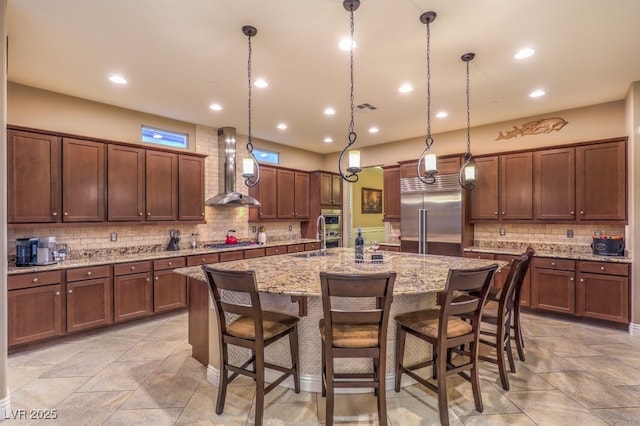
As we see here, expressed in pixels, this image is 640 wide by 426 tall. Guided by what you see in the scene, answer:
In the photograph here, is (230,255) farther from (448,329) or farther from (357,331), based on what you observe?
(448,329)

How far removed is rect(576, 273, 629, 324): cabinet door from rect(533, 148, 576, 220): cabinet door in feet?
3.04

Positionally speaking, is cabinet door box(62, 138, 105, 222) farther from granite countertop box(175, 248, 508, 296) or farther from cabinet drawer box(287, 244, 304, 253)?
cabinet drawer box(287, 244, 304, 253)

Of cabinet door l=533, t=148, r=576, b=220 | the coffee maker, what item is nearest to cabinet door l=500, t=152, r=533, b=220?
cabinet door l=533, t=148, r=576, b=220

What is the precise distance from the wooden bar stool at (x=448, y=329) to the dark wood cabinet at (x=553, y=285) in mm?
2868

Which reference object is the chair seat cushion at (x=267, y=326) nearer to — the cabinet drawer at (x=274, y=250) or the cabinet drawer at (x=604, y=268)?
the cabinet drawer at (x=274, y=250)

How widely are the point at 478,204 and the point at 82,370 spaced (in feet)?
19.2

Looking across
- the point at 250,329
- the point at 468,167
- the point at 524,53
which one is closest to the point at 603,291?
the point at 468,167

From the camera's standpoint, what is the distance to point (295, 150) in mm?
7809

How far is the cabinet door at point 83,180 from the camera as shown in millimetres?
4035

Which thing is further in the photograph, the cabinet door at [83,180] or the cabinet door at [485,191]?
the cabinet door at [485,191]

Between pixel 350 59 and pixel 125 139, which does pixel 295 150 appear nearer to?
pixel 125 139

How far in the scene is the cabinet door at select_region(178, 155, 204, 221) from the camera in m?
5.25

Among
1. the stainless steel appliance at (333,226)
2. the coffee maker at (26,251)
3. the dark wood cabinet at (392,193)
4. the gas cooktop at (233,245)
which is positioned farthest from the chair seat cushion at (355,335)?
the stainless steel appliance at (333,226)

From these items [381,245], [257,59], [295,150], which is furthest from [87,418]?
[295,150]
